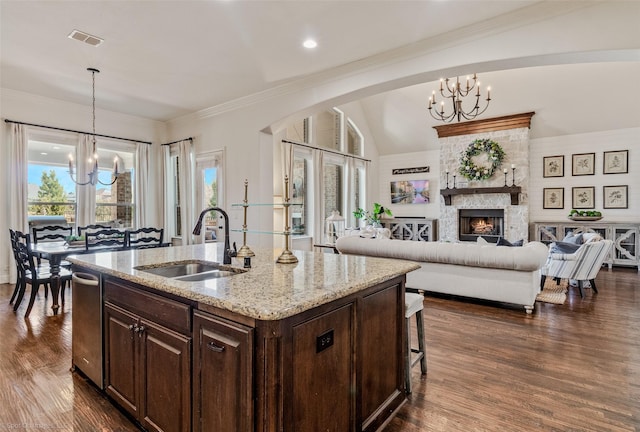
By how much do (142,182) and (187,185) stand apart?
105 centimetres

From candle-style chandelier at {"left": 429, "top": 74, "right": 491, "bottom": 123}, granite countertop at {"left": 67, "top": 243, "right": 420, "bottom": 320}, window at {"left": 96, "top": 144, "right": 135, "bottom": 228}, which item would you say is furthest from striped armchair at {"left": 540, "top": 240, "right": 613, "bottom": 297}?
window at {"left": 96, "top": 144, "right": 135, "bottom": 228}

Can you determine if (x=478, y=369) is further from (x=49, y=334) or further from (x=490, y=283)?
(x=49, y=334)

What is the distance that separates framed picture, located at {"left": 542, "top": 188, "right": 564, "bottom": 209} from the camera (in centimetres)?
780

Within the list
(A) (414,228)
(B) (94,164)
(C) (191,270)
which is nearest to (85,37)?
(B) (94,164)

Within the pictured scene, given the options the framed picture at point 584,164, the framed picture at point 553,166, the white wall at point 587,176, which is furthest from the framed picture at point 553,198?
the framed picture at point 584,164

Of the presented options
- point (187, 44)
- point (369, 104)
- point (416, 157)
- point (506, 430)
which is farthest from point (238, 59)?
point (416, 157)

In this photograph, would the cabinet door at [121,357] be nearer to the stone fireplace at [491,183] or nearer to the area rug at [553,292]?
the area rug at [553,292]

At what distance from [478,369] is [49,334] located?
393 centimetres

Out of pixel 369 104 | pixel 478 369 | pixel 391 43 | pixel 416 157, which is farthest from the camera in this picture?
pixel 416 157

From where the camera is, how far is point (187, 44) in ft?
12.7

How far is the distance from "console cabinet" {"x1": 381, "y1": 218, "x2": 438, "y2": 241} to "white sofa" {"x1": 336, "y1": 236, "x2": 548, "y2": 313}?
15.0 ft

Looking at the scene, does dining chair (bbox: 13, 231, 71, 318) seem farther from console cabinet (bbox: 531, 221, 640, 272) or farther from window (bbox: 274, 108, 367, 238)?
console cabinet (bbox: 531, 221, 640, 272)

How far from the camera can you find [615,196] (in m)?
7.27

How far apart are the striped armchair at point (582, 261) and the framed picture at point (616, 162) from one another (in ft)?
11.5
